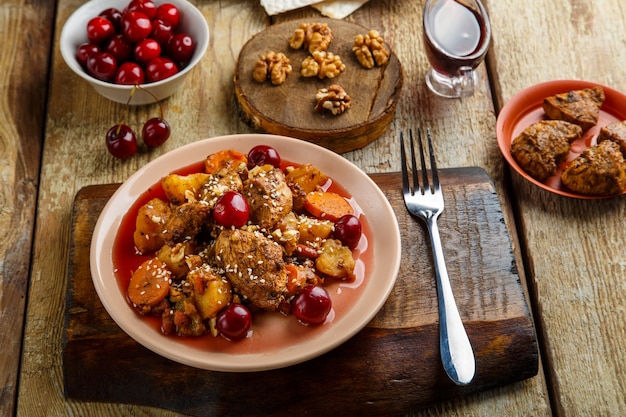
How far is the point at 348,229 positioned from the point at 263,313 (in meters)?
0.35

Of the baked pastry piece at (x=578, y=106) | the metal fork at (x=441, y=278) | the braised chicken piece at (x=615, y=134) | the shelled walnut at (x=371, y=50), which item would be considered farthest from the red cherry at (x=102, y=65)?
the braised chicken piece at (x=615, y=134)

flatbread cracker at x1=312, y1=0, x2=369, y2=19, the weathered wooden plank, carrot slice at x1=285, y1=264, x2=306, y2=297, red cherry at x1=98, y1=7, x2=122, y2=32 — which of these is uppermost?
red cherry at x1=98, y1=7, x2=122, y2=32

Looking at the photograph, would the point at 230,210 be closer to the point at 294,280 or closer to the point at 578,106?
the point at 294,280

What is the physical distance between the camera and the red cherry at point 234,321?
1812mm

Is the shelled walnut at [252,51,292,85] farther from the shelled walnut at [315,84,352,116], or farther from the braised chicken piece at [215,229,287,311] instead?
the braised chicken piece at [215,229,287,311]

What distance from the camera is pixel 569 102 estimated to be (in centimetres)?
255

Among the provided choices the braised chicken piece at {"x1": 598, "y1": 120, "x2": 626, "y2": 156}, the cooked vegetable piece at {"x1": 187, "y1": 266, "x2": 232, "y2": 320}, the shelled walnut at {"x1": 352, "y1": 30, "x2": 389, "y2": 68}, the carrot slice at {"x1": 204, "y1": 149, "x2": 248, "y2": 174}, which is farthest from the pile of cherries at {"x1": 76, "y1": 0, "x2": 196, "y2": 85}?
the braised chicken piece at {"x1": 598, "y1": 120, "x2": 626, "y2": 156}

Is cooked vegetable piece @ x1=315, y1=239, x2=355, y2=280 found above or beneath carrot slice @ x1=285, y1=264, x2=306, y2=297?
beneath

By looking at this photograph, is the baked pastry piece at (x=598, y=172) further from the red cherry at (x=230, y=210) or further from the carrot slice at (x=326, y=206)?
the red cherry at (x=230, y=210)

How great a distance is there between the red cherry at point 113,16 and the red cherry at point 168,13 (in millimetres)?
159

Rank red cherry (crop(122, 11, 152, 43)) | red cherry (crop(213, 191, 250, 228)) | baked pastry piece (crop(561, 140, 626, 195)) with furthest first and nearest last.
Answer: red cherry (crop(122, 11, 152, 43)), baked pastry piece (crop(561, 140, 626, 195)), red cherry (crop(213, 191, 250, 228))

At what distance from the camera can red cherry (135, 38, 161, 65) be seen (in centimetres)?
259

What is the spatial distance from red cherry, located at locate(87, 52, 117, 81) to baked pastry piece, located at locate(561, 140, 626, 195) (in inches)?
Answer: 67.4

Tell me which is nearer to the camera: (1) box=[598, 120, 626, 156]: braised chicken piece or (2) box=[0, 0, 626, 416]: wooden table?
(2) box=[0, 0, 626, 416]: wooden table
